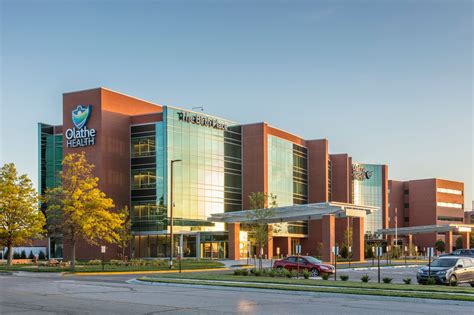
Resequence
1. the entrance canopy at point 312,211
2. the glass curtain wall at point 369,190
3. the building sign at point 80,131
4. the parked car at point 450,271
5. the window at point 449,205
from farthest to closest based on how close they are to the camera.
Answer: the window at point 449,205, the glass curtain wall at point 369,190, the building sign at point 80,131, the entrance canopy at point 312,211, the parked car at point 450,271

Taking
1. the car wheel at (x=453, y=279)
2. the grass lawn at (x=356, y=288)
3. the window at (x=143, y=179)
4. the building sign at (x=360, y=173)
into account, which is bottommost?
the car wheel at (x=453, y=279)

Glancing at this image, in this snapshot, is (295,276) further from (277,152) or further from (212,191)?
(277,152)

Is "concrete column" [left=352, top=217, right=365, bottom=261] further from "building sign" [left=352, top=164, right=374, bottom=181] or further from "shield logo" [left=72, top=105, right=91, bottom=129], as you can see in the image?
"building sign" [left=352, top=164, right=374, bottom=181]

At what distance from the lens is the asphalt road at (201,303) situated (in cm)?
1747

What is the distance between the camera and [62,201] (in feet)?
152

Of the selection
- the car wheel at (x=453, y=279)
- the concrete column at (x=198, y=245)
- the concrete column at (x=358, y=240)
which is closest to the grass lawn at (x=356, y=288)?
the car wheel at (x=453, y=279)

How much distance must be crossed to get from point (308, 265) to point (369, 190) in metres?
84.3

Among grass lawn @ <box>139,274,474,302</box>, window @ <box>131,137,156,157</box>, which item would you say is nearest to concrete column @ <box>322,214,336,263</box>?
window @ <box>131,137,156,157</box>

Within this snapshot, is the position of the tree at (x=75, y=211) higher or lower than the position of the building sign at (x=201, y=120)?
lower

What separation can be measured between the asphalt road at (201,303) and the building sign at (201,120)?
150 ft

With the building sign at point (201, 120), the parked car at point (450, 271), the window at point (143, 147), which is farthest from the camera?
the building sign at point (201, 120)

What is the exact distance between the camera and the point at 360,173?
115000 millimetres

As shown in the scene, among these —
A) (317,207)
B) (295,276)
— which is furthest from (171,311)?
(317,207)

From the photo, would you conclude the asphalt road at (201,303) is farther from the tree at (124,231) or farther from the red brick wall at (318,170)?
the red brick wall at (318,170)
